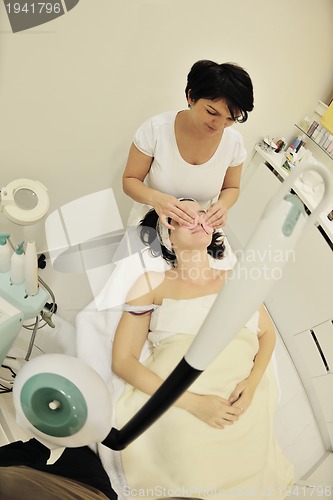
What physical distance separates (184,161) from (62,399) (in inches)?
29.7

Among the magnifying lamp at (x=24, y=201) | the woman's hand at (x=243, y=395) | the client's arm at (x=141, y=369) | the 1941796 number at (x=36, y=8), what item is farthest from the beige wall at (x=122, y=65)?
the woman's hand at (x=243, y=395)

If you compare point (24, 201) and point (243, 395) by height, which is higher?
point (24, 201)

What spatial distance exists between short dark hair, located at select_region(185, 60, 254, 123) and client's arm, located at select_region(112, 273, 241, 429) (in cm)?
63

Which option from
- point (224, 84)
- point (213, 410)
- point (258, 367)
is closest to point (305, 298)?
point (258, 367)

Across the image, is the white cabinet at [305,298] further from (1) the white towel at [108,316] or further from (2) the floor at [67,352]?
(1) the white towel at [108,316]

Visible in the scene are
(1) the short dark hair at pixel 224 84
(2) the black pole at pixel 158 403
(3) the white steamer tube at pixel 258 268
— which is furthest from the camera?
(1) the short dark hair at pixel 224 84

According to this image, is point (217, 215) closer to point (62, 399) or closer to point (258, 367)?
point (258, 367)

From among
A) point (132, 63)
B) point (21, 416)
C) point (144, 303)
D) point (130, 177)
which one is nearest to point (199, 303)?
point (144, 303)

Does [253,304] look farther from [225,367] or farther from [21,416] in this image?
[225,367]

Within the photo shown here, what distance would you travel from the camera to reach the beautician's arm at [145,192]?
1011 mm

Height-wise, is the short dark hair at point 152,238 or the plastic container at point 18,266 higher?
the short dark hair at point 152,238

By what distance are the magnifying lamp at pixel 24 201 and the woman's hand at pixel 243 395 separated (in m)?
0.79

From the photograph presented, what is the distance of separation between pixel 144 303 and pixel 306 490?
786 millimetres

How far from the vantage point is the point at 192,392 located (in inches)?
37.8
